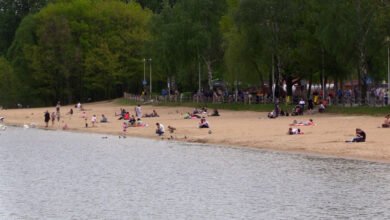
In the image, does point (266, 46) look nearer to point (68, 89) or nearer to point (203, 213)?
point (203, 213)

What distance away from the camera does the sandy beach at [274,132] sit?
137ft

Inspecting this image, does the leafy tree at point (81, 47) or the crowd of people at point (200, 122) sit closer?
the crowd of people at point (200, 122)

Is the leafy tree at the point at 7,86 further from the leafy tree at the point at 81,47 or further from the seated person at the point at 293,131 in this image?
the seated person at the point at 293,131

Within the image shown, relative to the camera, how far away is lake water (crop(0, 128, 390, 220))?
27.3m

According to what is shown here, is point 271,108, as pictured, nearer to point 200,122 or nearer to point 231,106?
point 231,106

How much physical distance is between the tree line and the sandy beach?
6.81m

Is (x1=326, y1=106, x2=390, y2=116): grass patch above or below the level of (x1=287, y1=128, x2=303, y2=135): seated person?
above

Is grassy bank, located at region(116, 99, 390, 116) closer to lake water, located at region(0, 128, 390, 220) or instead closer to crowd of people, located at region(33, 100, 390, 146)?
crowd of people, located at region(33, 100, 390, 146)

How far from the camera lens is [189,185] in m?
33.6

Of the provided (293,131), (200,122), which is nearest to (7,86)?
(200,122)

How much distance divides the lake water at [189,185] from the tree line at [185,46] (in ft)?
75.5

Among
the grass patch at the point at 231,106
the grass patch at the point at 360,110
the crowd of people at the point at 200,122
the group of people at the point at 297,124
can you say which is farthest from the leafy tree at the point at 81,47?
the group of people at the point at 297,124

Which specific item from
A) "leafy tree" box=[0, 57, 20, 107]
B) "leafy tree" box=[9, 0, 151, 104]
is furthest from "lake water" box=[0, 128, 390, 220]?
"leafy tree" box=[0, 57, 20, 107]

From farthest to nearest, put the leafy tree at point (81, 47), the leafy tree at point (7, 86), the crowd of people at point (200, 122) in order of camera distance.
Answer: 1. the leafy tree at point (7, 86)
2. the leafy tree at point (81, 47)
3. the crowd of people at point (200, 122)
